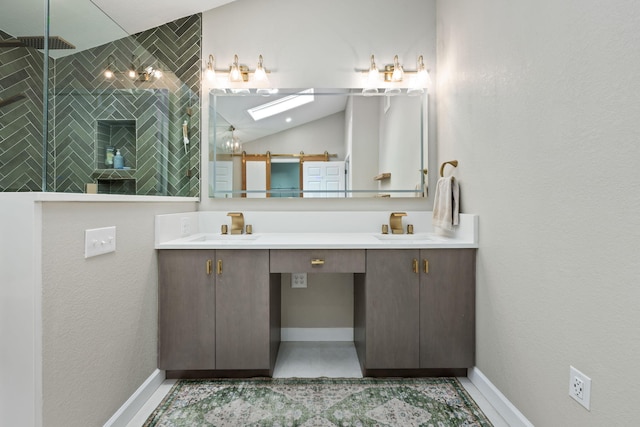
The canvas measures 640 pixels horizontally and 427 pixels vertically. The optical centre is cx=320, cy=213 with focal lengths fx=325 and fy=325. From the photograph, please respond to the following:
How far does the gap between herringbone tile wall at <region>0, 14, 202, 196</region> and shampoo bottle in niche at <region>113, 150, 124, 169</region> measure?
0.03 m

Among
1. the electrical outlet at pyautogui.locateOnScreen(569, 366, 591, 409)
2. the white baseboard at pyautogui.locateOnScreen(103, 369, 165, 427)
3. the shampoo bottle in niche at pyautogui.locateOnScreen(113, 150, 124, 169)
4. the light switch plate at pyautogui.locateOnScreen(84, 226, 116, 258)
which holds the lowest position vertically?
the white baseboard at pyautogui.locateOnScreen(103, 369, 165, 427)

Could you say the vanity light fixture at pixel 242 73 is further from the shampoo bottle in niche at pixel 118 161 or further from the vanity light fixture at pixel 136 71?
the shampoo bottle in niche at pixel 118 161

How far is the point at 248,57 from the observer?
2355 millimetres

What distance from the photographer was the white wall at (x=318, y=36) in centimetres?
234

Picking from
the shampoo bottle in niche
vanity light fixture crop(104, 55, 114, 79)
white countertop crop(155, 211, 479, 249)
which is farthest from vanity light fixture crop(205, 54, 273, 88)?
white countertop crop(155, 211, 479, 249)

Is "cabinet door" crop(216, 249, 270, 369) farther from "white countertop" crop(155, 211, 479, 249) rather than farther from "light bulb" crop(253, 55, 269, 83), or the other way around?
"light bulb" crop(253, 55, 269, 83)

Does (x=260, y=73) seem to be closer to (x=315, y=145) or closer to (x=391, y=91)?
(x=315, y=145)

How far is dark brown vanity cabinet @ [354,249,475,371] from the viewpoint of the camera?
1814mm

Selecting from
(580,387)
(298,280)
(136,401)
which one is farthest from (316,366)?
(580,387)

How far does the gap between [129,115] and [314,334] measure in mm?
1989

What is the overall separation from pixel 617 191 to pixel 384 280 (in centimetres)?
110

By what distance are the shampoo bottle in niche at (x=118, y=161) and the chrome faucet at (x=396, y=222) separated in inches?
72.1

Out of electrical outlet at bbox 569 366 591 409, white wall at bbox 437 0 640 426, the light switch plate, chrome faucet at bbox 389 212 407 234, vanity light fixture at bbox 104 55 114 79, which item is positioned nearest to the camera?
white wall at bbox 437 0 640 426

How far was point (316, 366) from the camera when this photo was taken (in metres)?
2.02
